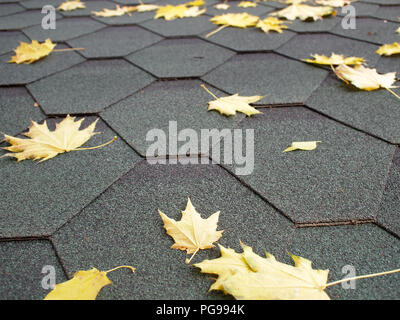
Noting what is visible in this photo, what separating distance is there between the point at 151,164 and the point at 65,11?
209 centimetres

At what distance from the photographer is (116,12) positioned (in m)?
2.07

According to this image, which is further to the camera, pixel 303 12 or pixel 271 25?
pixel 303 12

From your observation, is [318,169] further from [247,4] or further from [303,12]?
[247,4]

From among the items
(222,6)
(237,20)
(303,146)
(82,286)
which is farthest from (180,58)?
(82,286)

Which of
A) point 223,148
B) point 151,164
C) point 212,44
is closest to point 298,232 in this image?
point 223,148

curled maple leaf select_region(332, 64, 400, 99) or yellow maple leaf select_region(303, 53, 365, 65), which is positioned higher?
yellow maple leaf select_region(303, 53, 365, 65)

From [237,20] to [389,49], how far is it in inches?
35.0

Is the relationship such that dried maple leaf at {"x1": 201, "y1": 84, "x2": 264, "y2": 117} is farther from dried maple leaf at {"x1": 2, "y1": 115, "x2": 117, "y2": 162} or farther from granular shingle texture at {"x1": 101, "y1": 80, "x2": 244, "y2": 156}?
dried maple leaf at {"x1": 2, "y1": 115, "x2": 117, "y2": 162}

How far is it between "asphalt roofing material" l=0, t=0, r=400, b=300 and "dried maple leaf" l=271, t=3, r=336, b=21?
428 mm

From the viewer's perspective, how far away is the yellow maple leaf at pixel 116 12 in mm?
Result: 2046

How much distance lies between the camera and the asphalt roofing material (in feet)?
1.95

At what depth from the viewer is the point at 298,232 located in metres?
0.64

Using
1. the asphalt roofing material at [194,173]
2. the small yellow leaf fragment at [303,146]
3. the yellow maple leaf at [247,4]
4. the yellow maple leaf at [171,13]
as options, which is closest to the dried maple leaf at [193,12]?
the yellow maple leaf at [171,13]

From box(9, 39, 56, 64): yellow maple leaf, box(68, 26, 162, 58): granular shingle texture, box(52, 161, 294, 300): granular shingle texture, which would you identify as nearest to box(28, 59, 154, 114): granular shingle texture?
box(68, 26, 162, 58): granular shingle texture
